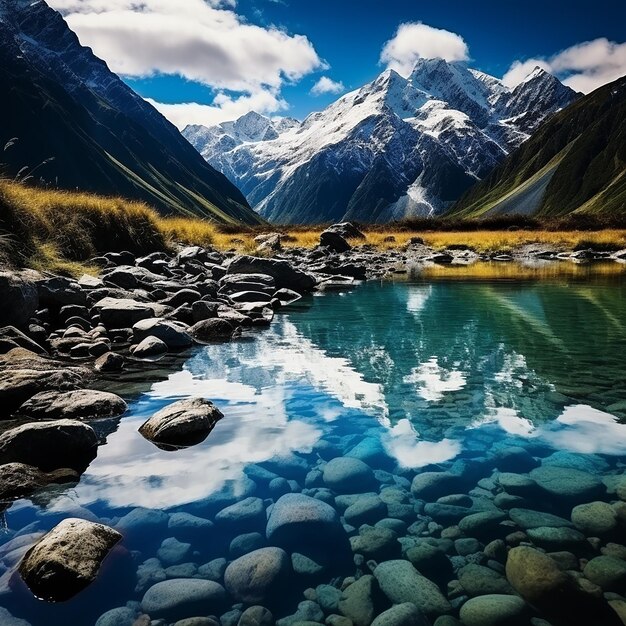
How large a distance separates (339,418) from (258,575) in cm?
396

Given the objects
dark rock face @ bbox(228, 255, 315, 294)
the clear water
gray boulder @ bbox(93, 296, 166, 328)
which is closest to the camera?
the clear water

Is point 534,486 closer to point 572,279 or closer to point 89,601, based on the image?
point 89,601

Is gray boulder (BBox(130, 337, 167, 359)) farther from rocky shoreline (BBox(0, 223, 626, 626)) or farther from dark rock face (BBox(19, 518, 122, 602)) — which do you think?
dark rock face (BBox(19, 518, 122, 602))

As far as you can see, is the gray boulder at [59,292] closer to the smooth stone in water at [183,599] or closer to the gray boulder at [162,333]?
the gray boulder at [162,333]

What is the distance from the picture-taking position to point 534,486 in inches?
227

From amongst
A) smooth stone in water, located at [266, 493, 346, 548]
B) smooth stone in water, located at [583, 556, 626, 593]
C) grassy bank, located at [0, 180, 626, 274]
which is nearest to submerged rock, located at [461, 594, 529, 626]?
smooth stone in water, located at [583, 556, 626, 593]

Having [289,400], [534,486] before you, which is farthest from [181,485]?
[534,486]

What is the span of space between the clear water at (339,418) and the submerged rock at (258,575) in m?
0.15

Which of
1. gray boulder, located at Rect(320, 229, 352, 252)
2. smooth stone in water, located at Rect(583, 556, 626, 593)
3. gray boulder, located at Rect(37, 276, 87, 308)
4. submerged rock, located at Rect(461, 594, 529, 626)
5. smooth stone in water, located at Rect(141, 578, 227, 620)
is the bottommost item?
smooth stone in water, located at Rect(141, 578, 227, 620)

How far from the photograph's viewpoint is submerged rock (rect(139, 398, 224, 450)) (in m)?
7.23

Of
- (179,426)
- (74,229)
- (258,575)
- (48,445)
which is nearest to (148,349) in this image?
(179,426)

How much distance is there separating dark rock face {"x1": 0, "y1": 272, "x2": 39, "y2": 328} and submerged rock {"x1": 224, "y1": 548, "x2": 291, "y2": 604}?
9.06 metres

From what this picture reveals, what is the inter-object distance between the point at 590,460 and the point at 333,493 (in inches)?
132

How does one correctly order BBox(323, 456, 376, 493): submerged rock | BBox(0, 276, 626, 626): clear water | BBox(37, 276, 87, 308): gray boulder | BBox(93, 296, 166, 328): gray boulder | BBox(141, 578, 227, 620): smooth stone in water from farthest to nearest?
BBox(93, 296, 166, 328): gray boulder → BBox(37, 276, 87, 308): gray boulder → BBox(323, 456, 376, 493): submerged rock → BBox(0, 276, 626, 626): clear water → BBox(141, 578, 227, 620): smooth stone in water
